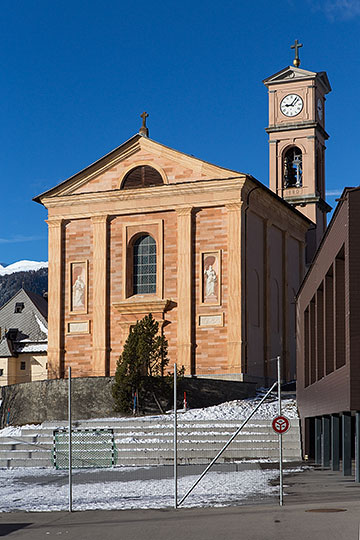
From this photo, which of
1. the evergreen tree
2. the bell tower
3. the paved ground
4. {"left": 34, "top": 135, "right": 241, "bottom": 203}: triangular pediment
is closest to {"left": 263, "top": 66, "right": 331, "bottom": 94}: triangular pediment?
→ the bell tower

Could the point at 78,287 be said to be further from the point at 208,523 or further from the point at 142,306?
the point at 208,523

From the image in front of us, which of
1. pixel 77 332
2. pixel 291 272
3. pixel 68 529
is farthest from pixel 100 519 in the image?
pixel 291 272

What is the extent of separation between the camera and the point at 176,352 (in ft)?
158

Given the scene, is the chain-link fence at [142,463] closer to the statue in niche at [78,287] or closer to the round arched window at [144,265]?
the round arched window at [144,265]

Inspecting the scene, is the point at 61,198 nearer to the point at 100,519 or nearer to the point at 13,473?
the point at 13,473

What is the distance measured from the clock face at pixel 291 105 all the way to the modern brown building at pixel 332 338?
3020cm

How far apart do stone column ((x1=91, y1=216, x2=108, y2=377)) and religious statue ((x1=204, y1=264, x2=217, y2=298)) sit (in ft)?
18.9

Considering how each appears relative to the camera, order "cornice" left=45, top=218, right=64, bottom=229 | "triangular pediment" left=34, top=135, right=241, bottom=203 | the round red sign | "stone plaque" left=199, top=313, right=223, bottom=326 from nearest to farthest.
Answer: the round red sign, "stone plaque" left=199, top=313, right=223, bottom=326, "triangular pediment" left=34, top=135, right=241, bottom=203, "cornice" left=45, top=218, right=64, bottom=229

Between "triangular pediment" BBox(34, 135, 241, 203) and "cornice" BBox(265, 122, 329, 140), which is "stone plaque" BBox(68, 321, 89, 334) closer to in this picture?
"triangular pediment" BBox(34, 135, 241, 203)

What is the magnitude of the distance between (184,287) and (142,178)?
6638 mm

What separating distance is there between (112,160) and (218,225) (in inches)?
286

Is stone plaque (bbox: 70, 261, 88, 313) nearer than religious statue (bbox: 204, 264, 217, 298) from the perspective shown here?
No

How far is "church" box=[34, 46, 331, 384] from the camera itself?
4753 cm

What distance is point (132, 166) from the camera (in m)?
50.6
